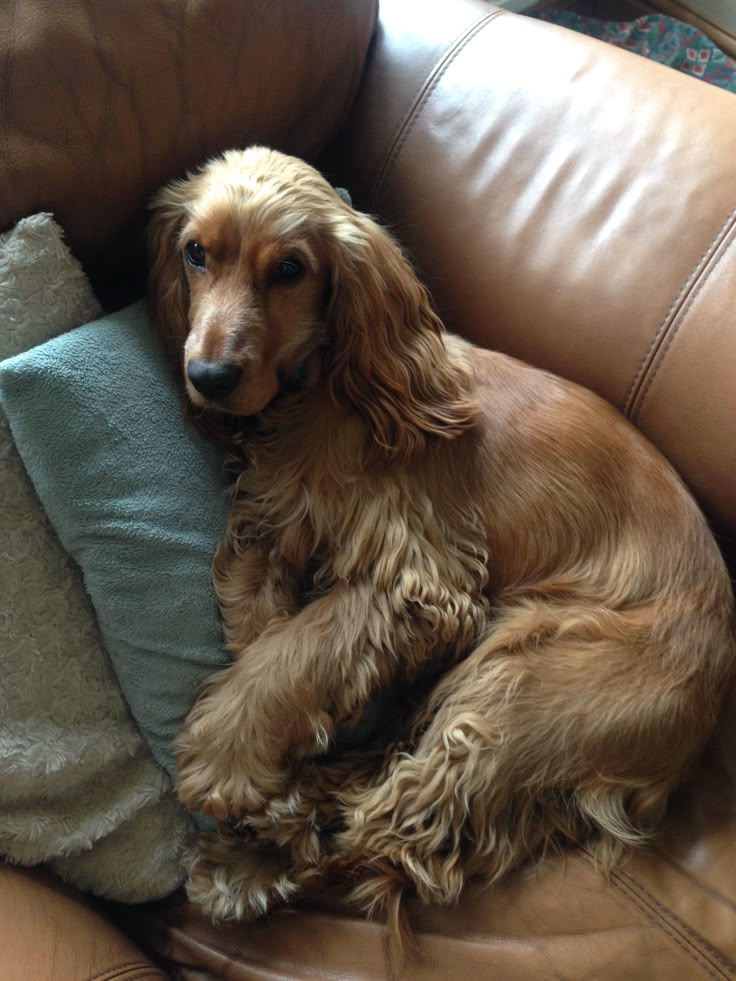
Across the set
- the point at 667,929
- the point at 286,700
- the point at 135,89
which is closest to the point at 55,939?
the point at 286,700

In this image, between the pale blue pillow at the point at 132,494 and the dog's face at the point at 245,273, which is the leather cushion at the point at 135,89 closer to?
the dog's face at the point at 245,273

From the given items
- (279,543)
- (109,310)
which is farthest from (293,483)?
(109,310)

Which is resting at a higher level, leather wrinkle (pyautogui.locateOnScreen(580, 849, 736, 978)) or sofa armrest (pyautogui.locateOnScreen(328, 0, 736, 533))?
sofa armrest (pyautogui.locateOnScreen(328, 0, 736, 533))

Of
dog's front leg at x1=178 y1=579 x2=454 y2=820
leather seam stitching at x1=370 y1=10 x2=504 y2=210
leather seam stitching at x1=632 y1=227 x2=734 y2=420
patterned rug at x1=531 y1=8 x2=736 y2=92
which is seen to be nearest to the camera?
dog's front leg at x1=178 y1=579 x2=454 y2=820

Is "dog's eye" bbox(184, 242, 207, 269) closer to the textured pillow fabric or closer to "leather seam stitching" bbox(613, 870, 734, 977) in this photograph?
the textured pillow fabric

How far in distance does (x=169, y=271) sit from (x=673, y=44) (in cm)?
180

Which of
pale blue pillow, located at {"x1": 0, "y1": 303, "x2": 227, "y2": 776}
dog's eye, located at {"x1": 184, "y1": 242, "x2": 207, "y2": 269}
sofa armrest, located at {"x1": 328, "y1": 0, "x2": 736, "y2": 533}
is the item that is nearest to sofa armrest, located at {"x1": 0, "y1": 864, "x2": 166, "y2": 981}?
pale blue pillow, located at {"x1": 0, "y1": 303, "x2": 227, "y2": 776}

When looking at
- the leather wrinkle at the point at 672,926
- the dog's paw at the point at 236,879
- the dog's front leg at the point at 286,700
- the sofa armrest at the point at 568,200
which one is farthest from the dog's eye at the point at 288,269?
the leather wrinkle at the point at 672,926

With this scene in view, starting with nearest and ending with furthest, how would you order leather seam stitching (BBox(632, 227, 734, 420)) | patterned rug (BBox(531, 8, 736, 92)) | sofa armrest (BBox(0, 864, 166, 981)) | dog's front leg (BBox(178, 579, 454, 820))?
sofa armrest (BBox(0, 864, 166, 981)), dog's front leg (BBox(178, 579, 454, 820)), leather seam stitching (BBox(632, 227, 734, 420)), patterned rug (BBox(531, 8, 736, 92))

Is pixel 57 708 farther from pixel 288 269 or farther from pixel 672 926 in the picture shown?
pixel 672 926

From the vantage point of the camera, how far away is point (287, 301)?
1.46 meters

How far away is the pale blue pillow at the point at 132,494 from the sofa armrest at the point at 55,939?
254mm

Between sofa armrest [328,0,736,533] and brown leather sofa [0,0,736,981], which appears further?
sofa armrest [328,0,736,533]

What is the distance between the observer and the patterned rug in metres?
2.49
